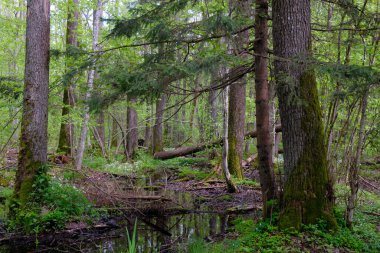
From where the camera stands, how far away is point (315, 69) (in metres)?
5.09

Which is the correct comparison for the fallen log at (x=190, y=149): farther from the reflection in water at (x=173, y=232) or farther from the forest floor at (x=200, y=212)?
the reflection in water at (x=173, y=232)

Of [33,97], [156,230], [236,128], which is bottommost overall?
[156,230]

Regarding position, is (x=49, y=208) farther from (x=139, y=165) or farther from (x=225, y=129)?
(x=139, y=165)

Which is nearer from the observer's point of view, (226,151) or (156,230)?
(156,230)

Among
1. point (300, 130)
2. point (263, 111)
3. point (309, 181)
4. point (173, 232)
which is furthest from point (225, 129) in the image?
point (309, 181)

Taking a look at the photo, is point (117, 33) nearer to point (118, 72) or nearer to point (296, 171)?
point (118, 72)

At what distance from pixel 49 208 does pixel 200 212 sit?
3513mm

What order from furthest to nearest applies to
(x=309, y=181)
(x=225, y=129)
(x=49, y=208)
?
1. (x=225, y=129)
2. (x=49, y=208)
3. (x=309, y=181)

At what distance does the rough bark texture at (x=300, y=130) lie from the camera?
519cm

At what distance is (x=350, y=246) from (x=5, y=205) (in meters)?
6.62

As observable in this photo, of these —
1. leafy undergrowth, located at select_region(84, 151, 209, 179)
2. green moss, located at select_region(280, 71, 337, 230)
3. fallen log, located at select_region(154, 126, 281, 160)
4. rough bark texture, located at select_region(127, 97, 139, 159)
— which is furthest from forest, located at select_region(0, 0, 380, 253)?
rough bark texture, located at select_region(127, 97, 139, 159)

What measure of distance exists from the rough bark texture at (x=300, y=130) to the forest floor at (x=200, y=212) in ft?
1.09

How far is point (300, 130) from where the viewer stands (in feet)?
17.2

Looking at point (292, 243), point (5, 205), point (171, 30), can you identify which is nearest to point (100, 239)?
point (5, 205)
